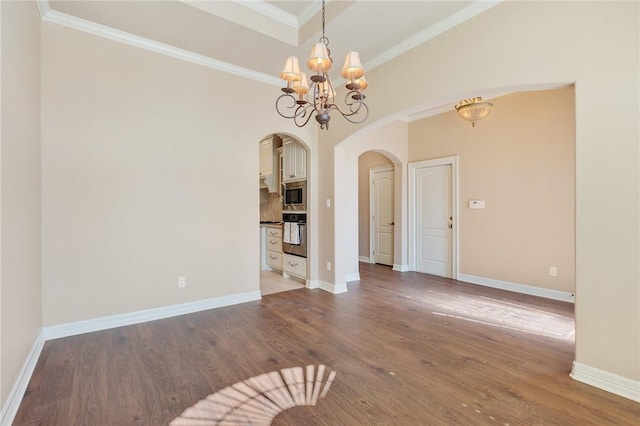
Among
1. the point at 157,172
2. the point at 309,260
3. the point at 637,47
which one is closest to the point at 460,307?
the point at 309,260

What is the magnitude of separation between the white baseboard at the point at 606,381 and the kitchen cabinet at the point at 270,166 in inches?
196

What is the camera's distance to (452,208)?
17.3 feet

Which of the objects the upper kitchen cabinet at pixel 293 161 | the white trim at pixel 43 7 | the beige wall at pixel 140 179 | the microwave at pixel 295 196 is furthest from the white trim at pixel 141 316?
the white trim at pixel 43 7

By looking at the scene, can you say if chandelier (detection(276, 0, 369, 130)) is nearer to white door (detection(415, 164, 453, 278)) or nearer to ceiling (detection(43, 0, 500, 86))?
ceiling (detection(43, 0, 500, 86))

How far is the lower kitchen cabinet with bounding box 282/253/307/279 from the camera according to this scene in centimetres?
482

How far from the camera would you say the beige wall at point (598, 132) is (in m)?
1.89

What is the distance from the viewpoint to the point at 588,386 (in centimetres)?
201

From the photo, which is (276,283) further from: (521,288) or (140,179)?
(521,288)

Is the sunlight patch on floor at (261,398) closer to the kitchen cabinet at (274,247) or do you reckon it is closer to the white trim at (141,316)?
the white trim at (141,316)

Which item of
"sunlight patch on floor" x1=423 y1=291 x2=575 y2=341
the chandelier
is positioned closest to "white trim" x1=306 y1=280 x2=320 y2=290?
"sunlight patch on floor" x1=423 y1=291 x2=575 y2=341

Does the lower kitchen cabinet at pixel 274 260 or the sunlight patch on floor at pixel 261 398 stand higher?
the lower kitchen cabinet at pixel 274 260

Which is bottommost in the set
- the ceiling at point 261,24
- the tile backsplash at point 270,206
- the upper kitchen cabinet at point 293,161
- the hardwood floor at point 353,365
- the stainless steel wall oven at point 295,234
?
the hardwood floor at point 353,365

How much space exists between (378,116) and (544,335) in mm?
2821

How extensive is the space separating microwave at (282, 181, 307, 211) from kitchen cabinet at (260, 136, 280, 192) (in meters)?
0.66
